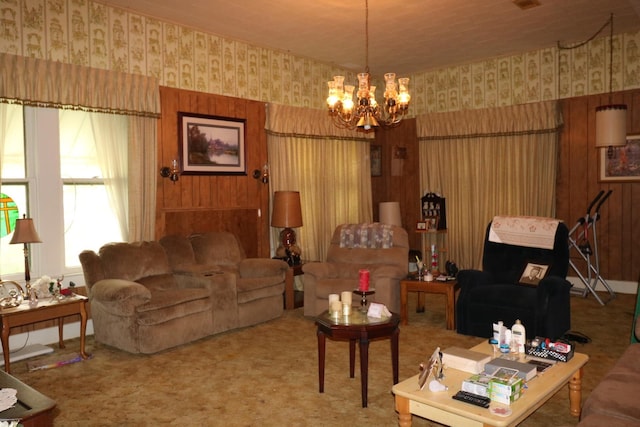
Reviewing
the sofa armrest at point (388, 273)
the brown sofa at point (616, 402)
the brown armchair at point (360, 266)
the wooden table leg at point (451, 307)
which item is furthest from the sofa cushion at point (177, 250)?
the brown sofa at point (616, 402)

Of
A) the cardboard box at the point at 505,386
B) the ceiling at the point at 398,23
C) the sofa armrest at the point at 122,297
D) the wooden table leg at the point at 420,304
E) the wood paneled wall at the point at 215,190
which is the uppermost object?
the ceiling at the point at 398,23

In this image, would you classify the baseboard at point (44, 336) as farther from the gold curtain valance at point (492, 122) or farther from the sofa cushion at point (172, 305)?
the gold curtain valance at point (492, 122)

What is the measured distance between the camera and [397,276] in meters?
5.04

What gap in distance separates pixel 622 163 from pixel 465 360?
4.64 m

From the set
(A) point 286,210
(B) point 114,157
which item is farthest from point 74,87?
(A) point 286,210

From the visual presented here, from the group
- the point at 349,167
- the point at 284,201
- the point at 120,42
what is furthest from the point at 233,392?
the point at 349,167

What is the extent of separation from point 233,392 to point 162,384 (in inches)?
21.4

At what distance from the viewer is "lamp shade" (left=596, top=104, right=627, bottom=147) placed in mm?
5555

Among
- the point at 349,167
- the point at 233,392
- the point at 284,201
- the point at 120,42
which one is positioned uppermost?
the point at 120,42

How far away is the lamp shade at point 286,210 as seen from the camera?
5991 millimetres

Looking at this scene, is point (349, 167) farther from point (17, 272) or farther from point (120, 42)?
point (17, 272)

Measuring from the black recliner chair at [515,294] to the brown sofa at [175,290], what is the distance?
6.31 feet

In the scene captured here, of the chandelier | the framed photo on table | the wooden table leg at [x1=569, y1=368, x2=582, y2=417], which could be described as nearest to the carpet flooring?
the wooden table leg at [x1=569, y1=368, x2=582, y2=417]

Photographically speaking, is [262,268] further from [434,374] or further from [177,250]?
[434,374]
